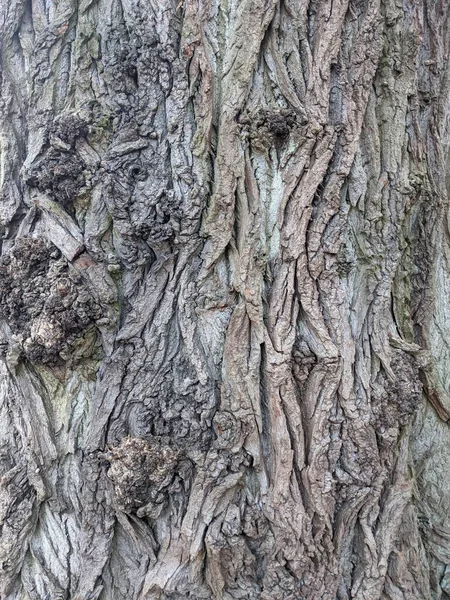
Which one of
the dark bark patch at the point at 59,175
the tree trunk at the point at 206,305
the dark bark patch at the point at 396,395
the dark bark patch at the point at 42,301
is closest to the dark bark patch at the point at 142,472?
the tree trunk at the point at 206,305

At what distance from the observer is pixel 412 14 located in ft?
4.98

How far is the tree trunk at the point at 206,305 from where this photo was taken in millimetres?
1357

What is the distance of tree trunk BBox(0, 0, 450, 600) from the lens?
136 cm

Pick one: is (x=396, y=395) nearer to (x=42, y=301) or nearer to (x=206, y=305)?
(x=206, y=305)

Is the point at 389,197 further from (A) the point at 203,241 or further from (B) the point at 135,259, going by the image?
(B) the point at 135,259

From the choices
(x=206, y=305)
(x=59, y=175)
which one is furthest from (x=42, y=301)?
(x=206, y=305)

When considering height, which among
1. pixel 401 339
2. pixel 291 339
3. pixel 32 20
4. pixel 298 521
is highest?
pixel 32 20

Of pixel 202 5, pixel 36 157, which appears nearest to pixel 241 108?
pixel 202 5

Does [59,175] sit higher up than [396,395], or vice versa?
[59,175]

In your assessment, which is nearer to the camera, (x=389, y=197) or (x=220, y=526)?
(x=220, y=526)

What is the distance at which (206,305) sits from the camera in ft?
4.49

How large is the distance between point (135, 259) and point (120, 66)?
Result: 565 mm

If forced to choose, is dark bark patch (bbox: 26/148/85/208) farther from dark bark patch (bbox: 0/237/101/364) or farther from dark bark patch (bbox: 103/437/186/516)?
dark bark patch (bbox: 103/437/186/516)

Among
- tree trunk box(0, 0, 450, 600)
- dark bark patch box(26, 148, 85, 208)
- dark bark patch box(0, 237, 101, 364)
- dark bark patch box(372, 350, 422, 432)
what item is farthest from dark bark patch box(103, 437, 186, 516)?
dark bark patch box(26, 148, 85, 208)
